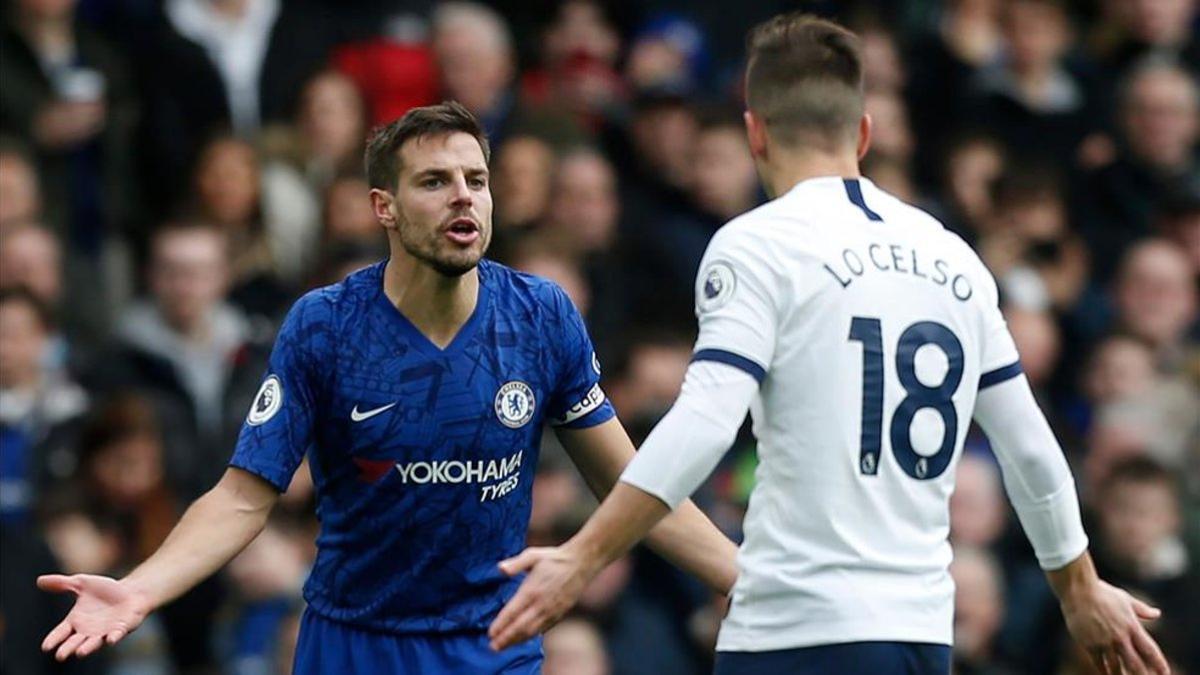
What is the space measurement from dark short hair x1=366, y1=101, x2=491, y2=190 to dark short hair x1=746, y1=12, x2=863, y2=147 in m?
0.99

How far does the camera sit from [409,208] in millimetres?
7480

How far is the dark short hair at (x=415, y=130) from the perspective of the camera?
7.53 meters

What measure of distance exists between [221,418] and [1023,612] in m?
3.53

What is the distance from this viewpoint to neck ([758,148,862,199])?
6.83 metres

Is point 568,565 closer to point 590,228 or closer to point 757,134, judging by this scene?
point 757,134

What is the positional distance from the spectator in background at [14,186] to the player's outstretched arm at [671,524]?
178 inches

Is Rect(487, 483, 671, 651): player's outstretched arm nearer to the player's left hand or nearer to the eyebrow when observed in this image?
the player's left hand

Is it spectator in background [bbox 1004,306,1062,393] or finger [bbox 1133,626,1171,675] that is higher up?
spectator in background [bbox 1004,306,1062,393]

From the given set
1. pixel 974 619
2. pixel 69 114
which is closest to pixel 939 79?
pixel 974 619

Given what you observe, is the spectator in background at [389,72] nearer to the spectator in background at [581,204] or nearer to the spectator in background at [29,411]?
the spectator in background at [581,204]

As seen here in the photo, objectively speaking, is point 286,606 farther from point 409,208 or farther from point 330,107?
point 409,208

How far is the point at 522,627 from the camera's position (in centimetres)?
648

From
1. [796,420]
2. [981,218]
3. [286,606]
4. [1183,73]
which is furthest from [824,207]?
[1183,73]

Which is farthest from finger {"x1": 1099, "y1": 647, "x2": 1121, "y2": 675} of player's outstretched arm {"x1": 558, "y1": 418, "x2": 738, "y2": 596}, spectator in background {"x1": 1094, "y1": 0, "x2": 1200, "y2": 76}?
spectator in background {"x1": 1094, "y1": 0, "x2": 1200, "y2": 76}
